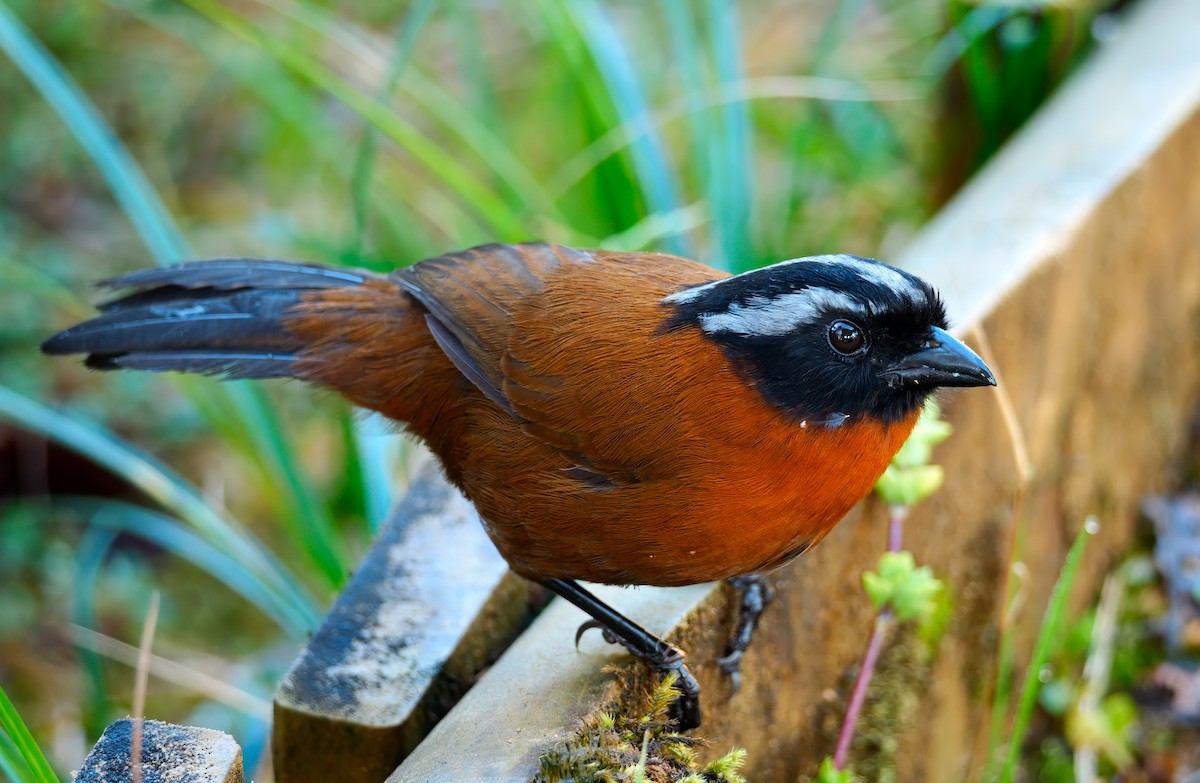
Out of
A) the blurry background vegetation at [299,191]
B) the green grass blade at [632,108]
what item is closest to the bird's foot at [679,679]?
the blurry background vegetation at [299,191]

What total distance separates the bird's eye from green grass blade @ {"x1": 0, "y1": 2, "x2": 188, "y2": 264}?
2.00m

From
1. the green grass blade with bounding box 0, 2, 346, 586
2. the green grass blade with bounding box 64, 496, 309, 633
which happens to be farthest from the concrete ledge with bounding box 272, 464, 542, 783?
the green grass blade with bounding box 64, 496, 309, 633

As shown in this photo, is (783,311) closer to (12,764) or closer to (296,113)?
(12,764)

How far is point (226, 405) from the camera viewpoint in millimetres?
3525

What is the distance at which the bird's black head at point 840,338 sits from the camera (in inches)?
81.6

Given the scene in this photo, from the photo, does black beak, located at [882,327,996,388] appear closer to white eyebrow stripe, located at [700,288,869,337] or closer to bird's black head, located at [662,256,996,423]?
bird's black head, located at [662,256,996,423]

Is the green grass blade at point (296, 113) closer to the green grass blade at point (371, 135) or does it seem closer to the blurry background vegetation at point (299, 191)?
the blurry background vegetation at point (299, 191)

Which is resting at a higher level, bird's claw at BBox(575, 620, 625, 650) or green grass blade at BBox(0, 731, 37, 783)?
bird's claw at BBox(575, 620, 625, 650)

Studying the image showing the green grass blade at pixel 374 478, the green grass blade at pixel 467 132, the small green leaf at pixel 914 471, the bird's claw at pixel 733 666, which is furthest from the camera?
the green grass blade at pixel 467 132

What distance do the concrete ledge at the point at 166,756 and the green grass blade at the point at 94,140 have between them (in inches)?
71.8

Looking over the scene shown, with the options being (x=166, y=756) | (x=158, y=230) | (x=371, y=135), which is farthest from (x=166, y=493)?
(x=166, y=756)

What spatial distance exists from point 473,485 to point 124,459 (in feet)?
4.55

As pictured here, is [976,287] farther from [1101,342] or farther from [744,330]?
[744,330]

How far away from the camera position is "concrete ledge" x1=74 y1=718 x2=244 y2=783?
1763 mm
